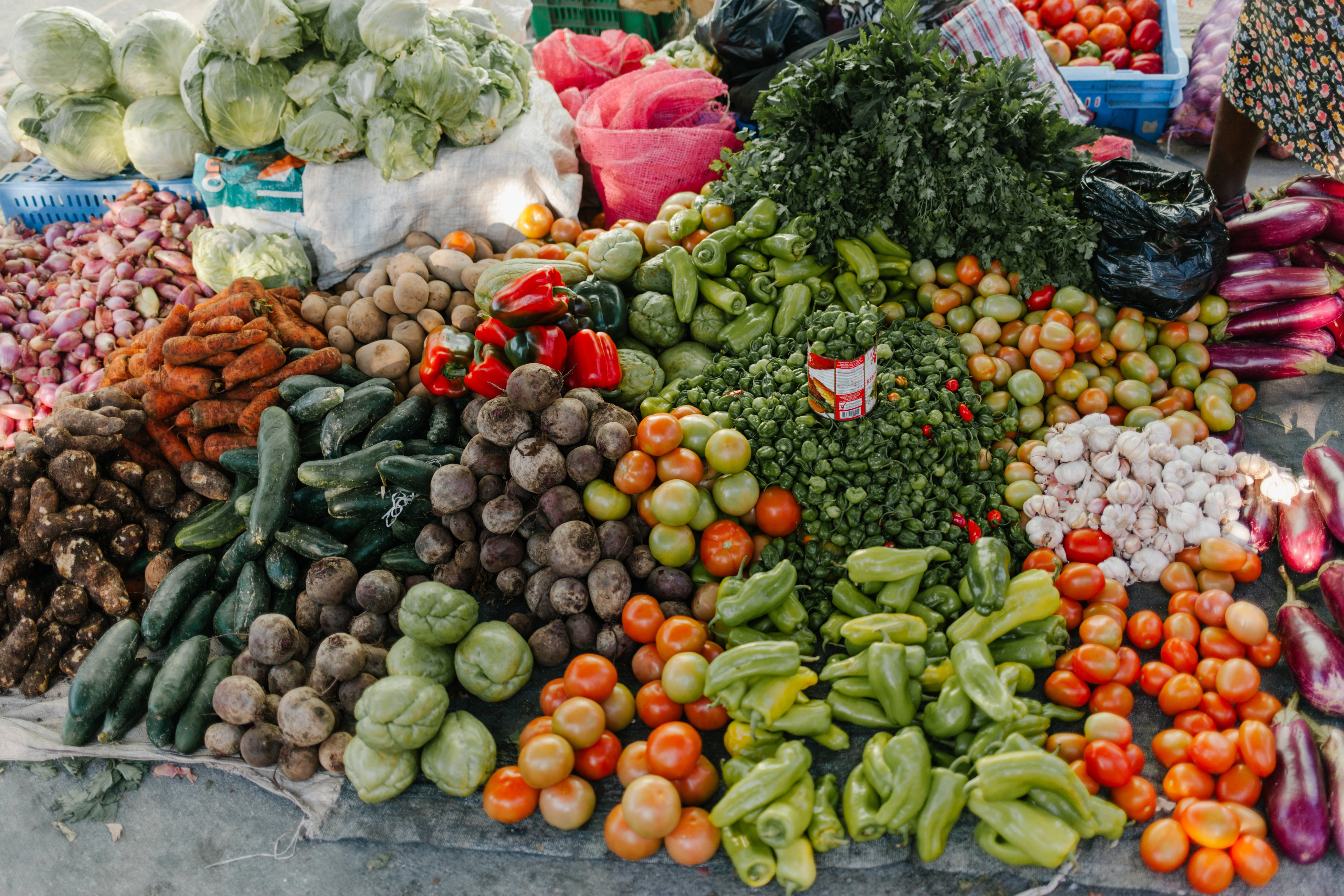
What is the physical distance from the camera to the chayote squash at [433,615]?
2.49 m

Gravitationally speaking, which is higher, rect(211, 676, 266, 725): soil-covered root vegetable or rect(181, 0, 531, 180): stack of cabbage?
rect(181, 0, 531, 180): stack of cabbage

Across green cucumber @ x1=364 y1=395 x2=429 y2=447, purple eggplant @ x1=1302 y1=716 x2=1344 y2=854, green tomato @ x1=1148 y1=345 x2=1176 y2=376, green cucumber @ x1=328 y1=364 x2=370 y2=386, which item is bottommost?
purple eggplant @ x1=1302 y1=716 x2=1344 y2=854

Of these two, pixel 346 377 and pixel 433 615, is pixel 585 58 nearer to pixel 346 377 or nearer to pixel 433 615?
pixel 346 377

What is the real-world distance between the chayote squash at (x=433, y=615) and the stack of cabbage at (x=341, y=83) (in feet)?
8.12

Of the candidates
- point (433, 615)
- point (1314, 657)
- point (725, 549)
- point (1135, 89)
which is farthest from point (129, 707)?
point (1135, 89)

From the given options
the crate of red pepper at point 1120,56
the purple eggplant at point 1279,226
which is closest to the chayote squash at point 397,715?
the purple eggplant at point 1279,226

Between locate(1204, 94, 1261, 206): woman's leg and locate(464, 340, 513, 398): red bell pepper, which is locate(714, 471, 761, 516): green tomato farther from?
locate(1204, 94, 1261, 206): woman's leg

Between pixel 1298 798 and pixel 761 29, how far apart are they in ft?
14.5

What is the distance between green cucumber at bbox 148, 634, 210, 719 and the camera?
2.57 m

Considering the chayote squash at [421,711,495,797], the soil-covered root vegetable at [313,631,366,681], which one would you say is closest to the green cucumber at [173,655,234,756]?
the soil-covered root vegetable at [313,631,366,681]

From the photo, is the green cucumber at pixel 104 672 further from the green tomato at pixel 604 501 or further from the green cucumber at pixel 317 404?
the green tomato at pixel 604 501

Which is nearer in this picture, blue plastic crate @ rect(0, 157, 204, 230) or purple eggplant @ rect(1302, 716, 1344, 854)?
purple eggplant @ rect(1302, 716, 1344, 854)

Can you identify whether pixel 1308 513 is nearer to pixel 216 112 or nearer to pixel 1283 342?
pixel 1283 342

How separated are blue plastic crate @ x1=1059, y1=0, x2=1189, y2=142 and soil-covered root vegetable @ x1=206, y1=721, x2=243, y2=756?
5.25 meters
